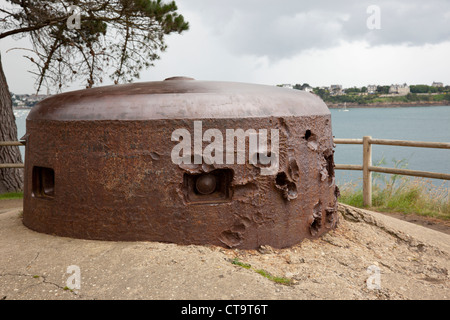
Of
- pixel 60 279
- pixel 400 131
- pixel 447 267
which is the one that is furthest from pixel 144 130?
pixel 400 131

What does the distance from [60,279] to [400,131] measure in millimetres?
36581

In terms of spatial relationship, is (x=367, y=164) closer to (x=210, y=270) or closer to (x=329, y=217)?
(x=329, y=217)

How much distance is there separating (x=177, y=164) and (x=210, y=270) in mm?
858

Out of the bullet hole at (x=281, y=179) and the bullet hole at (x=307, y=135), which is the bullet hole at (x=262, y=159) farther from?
the bullet hole at (x=307, y=135)

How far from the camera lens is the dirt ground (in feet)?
8.94

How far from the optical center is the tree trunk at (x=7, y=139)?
803 centimetres

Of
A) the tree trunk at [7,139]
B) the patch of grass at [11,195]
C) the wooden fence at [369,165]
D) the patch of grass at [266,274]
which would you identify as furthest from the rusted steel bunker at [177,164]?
the tree trunk at [7,139]

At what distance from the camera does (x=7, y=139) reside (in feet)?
26.5

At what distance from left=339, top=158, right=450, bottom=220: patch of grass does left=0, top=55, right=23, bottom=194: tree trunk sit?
6.29 metres

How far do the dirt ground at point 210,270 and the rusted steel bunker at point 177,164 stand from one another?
6.7 inches

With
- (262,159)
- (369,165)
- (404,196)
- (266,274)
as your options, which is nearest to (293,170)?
(262,159)

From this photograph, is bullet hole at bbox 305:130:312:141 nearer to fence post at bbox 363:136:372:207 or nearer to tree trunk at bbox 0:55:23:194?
fence post at bbox 363:136:372:207
